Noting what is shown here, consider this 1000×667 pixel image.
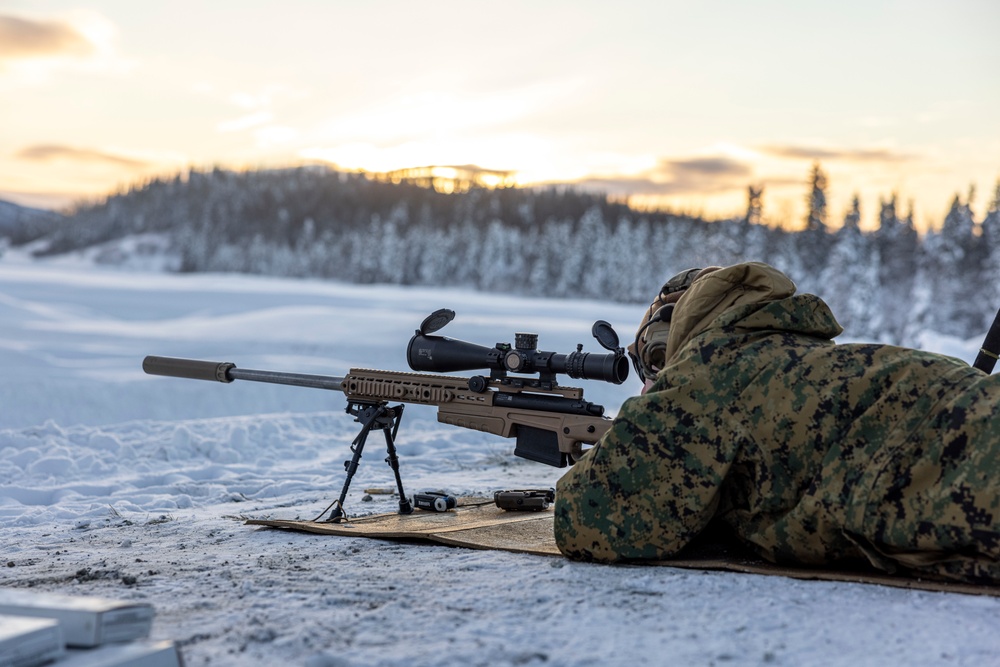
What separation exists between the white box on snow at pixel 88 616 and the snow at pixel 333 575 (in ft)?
0.81

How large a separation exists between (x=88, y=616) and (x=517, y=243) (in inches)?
2672

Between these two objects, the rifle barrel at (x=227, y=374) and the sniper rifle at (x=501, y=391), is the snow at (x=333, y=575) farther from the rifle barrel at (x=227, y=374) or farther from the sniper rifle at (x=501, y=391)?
the rifle barrel at (x=227, y=374)

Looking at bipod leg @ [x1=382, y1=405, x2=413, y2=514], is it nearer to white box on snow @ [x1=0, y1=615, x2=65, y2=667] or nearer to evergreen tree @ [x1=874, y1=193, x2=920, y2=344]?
white box on snow @ [x1=0, y1=615, x2=65, y2=667]

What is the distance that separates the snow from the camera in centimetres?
286

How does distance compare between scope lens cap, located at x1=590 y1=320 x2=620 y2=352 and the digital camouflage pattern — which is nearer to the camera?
the digital camouflage pattern

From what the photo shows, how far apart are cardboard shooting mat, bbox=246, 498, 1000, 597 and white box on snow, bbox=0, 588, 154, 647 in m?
2.03

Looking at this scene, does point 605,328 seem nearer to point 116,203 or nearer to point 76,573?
point 76,573

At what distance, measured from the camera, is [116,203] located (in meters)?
119

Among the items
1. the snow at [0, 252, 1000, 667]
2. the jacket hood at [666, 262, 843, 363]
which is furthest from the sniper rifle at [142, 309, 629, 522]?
the snow at [0, 252, 1000, 667]

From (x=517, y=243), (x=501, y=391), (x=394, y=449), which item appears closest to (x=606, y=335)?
(x=501, y=391)

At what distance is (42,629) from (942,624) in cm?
289

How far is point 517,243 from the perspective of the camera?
229 feet

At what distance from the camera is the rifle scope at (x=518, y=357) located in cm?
454

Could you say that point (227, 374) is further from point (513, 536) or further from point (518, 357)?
point (513, 536)
